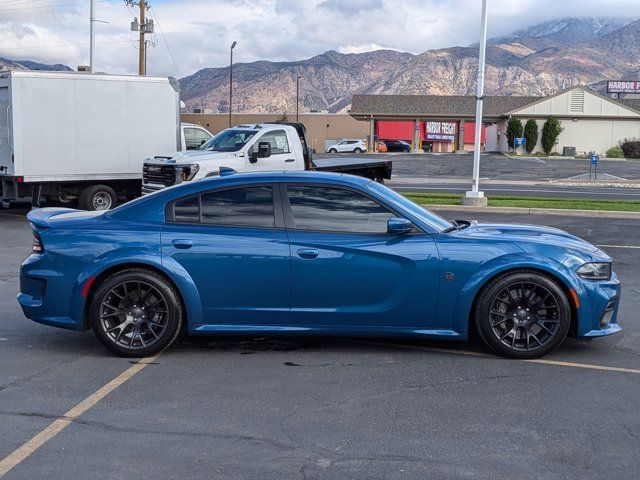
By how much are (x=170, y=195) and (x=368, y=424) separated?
8.90ft

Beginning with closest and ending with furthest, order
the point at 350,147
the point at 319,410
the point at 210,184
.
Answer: the point at 319,410 < the point at 210,184 < the point at 350,147

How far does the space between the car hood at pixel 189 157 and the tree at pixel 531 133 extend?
5199cm

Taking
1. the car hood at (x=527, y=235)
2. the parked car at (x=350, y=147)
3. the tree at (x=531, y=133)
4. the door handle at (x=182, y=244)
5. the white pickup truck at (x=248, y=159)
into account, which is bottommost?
the door handle at (x=182, y=244)

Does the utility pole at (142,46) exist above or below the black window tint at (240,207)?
above

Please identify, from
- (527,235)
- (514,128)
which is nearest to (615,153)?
(514,128)

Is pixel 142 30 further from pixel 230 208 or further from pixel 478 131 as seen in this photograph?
pixel 230 208

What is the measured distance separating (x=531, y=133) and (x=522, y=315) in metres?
61.9

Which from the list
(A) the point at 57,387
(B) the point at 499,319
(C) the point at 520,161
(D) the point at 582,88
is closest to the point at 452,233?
(B) the point at 499,319

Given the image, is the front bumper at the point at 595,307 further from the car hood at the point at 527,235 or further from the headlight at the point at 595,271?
the car hood at the point at 527,235

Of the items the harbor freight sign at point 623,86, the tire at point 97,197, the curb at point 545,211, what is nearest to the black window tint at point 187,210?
the tire at point 97,197

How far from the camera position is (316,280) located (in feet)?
20.8

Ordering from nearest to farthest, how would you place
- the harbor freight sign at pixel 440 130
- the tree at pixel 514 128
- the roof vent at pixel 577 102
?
the tree at pixel 514 128
the roof vent at pixel 577 102
the harbor freight sign at pixel 440 130

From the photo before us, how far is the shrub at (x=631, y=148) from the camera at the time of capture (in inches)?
2521

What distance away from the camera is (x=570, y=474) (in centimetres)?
429
